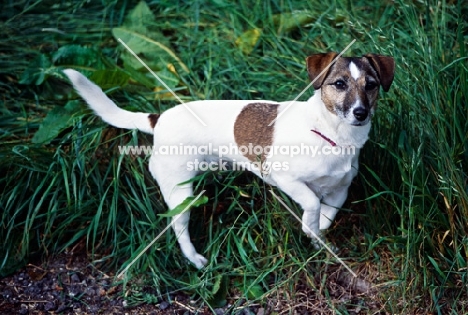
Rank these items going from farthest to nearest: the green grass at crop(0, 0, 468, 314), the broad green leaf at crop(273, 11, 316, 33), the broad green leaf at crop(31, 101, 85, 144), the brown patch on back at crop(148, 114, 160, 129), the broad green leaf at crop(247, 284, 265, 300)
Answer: the broad green leaf at crop(273, 11, 316, 33)
the broad green leaf at crop(31, 101, 85, 144)
the brown patch on back at crop(148, 114, 160, 129)
the broad green leaf at crop(247, 284, 265, 300)
the green grass at crop(0, 0, 468, 314)

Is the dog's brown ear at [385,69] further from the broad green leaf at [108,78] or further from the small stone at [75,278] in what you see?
the small stone at [75,278]

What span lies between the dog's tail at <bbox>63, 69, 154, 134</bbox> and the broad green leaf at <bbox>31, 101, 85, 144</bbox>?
0.46 meters

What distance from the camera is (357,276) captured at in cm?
380

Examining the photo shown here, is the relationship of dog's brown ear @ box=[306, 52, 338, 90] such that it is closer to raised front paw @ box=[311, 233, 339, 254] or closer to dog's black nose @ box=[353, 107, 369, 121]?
dog's black nose @ box=[353, 107, 369, 121]

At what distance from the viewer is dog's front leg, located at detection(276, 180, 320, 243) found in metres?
3.70

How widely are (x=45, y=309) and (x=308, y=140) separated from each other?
1745 millimetres

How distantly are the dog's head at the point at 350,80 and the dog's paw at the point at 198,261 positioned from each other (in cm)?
118

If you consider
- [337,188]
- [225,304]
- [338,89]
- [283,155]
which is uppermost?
[338,89]

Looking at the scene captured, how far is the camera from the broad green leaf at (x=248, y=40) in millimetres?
4891

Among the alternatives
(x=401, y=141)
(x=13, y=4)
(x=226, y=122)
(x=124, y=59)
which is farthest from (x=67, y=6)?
(x=401, y=141)

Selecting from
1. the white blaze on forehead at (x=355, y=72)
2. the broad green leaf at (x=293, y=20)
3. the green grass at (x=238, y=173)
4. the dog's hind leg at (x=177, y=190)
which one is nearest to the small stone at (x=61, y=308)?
the green grass at (x=238, y=173)

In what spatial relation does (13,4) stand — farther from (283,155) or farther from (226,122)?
(283,155)

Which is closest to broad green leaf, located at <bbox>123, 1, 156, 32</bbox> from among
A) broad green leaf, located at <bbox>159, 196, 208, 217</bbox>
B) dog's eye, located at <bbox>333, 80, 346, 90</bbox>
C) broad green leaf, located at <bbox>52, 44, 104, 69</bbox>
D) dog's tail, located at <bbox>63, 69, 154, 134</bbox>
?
broad green leaf, located at <bbox>52, 44, 104, 69</bbox>

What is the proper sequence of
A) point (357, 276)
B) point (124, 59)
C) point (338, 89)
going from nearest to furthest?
1. point (338, 89)
2. point (357, 276)
3. point (124, 59)
